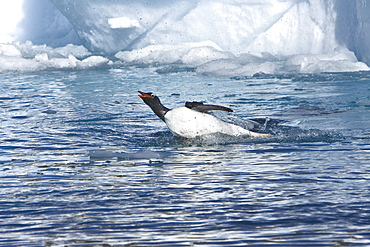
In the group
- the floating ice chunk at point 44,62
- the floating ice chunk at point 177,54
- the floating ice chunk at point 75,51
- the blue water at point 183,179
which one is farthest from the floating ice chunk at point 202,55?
the blue water at point 183,179

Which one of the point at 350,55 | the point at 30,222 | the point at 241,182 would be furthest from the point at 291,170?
the point at 350,55

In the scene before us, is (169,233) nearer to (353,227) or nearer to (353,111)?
(353,227)

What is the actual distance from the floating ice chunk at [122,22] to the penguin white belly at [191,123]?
12482mm

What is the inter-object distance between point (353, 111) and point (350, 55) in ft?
23.6

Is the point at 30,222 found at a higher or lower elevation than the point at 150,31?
lower

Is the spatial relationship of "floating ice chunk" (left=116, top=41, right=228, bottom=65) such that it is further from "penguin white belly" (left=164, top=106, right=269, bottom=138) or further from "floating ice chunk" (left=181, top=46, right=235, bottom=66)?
"penguin white belly" (left=164, top=106, right=269, bottom=138)

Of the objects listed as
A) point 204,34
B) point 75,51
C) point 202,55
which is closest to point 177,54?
point 202,55

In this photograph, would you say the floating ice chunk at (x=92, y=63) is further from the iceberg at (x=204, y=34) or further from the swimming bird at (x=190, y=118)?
the swimming bird at (x=190, y=118)

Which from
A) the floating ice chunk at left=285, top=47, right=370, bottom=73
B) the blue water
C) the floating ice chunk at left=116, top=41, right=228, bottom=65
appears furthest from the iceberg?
the blue water

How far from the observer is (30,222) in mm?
3531

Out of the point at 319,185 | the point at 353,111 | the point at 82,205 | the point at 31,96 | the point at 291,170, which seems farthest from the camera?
the point at 31,96

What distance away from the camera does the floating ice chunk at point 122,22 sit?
18547mm

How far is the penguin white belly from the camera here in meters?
6.44

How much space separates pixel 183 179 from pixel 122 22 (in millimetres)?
14571
